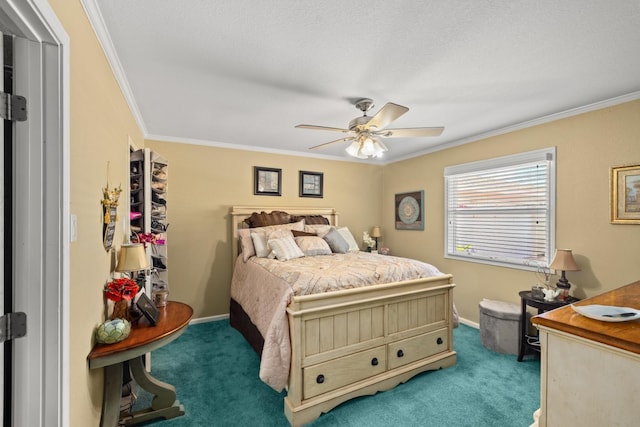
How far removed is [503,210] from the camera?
10.8 ft

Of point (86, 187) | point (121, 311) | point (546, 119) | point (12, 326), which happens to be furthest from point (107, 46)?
point (546, 119)

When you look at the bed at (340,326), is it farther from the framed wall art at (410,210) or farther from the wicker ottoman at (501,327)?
the framed wall art at (410,210)

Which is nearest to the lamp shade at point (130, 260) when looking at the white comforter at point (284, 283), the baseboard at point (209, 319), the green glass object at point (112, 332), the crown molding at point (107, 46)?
the green glass object at point (112, 332)

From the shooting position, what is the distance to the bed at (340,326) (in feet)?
6.41

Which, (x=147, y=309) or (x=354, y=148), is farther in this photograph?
(x=354, y=148)

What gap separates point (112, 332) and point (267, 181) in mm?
2811

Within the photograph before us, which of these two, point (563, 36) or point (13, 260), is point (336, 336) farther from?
point (563, 36)

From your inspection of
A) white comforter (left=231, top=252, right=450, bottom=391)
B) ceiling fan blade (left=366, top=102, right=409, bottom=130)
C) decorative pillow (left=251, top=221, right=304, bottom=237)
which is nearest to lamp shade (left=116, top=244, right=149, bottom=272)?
white comforter (left=231, top=252, right=450, bottom=391)

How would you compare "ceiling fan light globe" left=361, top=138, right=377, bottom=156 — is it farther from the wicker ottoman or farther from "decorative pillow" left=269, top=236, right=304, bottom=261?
the wicker ottoman

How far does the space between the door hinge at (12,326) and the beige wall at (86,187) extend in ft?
0.38

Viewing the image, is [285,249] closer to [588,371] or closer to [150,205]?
[150,205]

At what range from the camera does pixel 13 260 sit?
3.13 feet

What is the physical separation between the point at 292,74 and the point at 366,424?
2476 mm

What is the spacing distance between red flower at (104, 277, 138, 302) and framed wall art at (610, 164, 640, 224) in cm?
380
